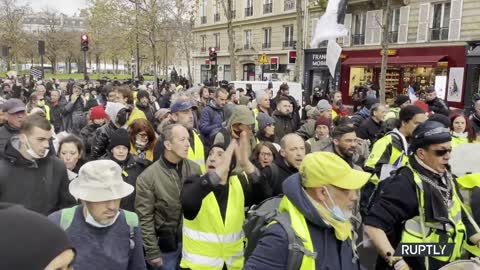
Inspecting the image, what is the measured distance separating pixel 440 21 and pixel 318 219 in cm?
2523

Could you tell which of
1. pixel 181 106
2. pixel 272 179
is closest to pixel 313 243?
pixel 272 179

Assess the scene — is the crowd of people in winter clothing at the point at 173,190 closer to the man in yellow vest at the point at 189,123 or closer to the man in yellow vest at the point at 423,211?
the man in yellow vest at the point at 189,123

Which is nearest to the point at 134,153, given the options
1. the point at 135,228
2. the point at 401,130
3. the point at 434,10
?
the point at 135,228

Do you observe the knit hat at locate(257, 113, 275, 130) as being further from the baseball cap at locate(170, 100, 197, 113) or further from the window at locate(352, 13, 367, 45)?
the window at locate(352, 13, 367, 45)

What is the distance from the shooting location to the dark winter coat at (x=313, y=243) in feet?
7.46

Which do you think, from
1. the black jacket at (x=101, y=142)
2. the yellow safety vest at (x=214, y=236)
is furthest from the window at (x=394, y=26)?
the yellow safety vest at (x=214, y=236)

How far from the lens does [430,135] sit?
10.1 ft

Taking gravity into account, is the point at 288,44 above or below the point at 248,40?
below

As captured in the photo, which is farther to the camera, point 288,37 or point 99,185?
point 288,37

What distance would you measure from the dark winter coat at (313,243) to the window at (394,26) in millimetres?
26610

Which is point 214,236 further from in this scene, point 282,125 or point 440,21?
point 440,21

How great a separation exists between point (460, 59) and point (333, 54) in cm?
1613

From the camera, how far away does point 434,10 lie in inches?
984

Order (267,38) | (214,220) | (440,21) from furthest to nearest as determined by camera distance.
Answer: (267,38)
(440,21)
(214,220)
